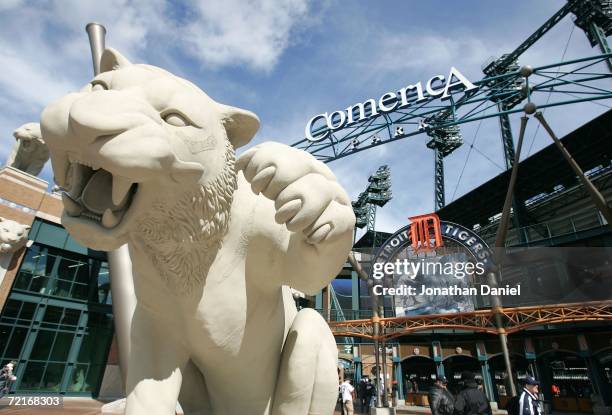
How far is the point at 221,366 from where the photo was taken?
148 cm

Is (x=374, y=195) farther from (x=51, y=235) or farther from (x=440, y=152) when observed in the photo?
(x=51, y=235)

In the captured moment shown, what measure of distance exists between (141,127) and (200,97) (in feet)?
1.20

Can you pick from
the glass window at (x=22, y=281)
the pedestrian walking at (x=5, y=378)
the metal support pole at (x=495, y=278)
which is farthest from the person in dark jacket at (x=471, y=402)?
the glass window at (x=22, y=281)

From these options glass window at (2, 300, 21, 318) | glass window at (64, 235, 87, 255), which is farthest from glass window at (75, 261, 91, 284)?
glass window at (2, 300, 21, 318)

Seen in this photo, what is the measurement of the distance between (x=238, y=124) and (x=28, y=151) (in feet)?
42.5

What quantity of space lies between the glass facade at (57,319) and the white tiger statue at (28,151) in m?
1.76

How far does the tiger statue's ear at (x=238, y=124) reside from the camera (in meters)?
1.44

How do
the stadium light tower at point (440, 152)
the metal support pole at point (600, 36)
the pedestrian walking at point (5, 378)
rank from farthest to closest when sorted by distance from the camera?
1. the stadium light tower at point (440, 152)
2. the metal support pole at point (600, 36)
3. the pedestrian walking at point (5, 378)

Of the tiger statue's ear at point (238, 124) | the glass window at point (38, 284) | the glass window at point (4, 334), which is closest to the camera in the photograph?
the tiger statue's ear at point (238, 124)

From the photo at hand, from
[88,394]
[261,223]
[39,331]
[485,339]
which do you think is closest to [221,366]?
[261,223]

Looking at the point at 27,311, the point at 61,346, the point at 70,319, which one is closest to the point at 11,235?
the point at 27,311

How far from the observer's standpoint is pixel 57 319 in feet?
38.5

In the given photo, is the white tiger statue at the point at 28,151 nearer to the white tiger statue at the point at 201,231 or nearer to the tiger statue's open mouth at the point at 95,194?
the white tiger statue at the point at 201,231

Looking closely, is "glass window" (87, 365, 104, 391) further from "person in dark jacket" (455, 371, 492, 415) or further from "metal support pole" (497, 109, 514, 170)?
"metal support pole" (497, 109, 514, 170)
